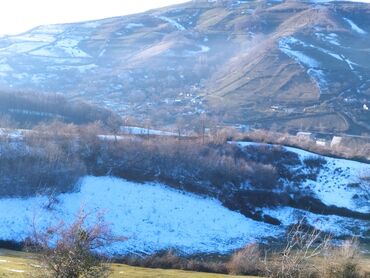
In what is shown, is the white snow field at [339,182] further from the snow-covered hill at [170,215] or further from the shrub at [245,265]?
the shrub at [245,265]

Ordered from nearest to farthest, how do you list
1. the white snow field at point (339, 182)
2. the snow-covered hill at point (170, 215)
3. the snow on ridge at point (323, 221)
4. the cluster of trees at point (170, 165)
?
the snow-covered hill at point (170, 215) → the cluster of trees at point (170, 165) → the snow on ridge at point (323, 221) → the white snow field at point (339, 182)

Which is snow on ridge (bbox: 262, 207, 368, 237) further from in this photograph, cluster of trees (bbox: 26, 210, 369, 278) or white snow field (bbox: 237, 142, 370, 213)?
cluster of trees (bbox: 26, 210, 369, 278)

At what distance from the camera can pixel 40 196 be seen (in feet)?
233

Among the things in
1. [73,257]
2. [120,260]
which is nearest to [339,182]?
[120,260]

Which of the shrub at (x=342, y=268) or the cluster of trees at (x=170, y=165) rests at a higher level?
the shrub at (x=342, y=268)

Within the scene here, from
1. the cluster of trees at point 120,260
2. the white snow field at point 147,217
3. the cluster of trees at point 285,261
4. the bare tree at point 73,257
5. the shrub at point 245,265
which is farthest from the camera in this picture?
the white snow field at point 147,217

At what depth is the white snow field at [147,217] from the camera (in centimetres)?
6556

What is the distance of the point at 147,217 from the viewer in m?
75.2

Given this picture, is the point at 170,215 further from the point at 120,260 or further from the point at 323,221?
the point at 323,221

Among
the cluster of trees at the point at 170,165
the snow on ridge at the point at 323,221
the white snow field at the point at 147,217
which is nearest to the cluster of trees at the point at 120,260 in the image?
the white snow field at the point at 147,217

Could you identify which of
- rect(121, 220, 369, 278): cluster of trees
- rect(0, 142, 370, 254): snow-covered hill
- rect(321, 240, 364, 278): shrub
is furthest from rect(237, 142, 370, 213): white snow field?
rect(321, 240, 364, 278): shrub

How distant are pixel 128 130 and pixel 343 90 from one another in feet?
342

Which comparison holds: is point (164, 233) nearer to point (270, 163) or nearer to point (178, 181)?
point (178, 181)

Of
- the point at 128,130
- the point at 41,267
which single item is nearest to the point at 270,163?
the point at 128,130
